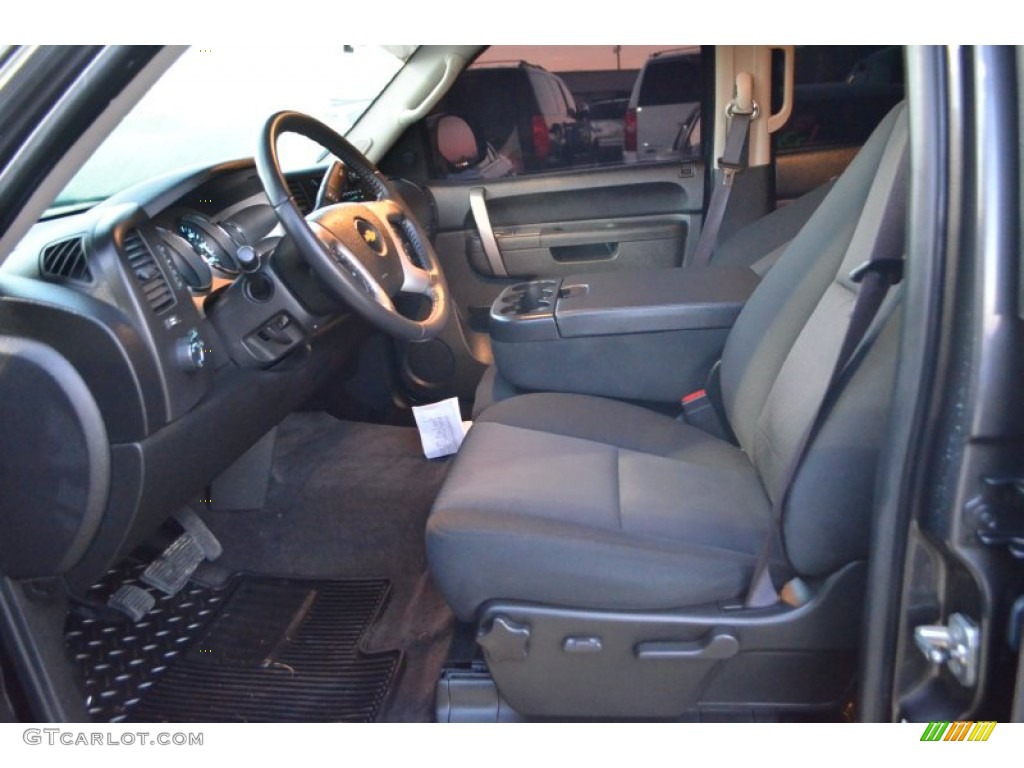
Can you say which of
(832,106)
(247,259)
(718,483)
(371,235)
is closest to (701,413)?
(718,483)

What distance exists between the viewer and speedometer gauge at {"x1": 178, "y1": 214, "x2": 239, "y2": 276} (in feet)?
5.14

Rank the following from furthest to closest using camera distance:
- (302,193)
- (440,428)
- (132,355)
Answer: (440,428)
(302,193)
(132,355)

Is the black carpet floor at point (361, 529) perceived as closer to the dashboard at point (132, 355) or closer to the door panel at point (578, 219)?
the dashboard at point (132, 355)

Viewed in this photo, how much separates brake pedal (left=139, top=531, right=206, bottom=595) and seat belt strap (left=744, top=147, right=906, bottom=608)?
48.9 inches

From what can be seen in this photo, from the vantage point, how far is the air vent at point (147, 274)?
1.32 m

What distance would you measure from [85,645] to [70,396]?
24.3 inches

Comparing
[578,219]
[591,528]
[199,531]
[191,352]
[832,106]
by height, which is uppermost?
[832,106]

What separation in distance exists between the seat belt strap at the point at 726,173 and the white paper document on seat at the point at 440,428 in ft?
2.74

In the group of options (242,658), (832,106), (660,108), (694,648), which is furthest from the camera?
(832,106)

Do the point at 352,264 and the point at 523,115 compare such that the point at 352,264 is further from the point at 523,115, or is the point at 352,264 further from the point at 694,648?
the point at 523,115

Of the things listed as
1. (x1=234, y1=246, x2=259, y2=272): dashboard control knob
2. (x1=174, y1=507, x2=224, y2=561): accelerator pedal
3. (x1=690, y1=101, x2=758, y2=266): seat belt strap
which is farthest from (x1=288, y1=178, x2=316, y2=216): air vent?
(x1=690, y1=101, x2=758, y2=266): seat belt strap

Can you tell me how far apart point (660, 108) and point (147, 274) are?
1727 millimetres

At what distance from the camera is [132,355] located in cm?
128

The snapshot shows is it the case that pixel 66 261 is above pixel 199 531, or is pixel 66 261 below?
above
